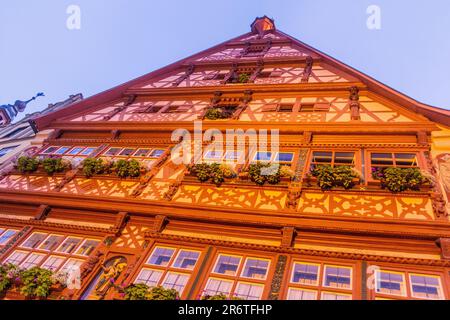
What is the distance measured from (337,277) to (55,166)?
9152mm

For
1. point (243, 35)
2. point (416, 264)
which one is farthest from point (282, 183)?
point (243, 35)

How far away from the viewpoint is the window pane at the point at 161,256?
854cm

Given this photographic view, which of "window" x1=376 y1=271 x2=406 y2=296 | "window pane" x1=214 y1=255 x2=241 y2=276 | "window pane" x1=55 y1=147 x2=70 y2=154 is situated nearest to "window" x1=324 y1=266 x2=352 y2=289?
"window" x1=376 y1=271 x2=406 y2=296

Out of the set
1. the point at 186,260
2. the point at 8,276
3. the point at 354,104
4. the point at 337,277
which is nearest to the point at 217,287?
the point at 186,260

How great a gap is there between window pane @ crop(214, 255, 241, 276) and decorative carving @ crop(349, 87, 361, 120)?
5.98 metres

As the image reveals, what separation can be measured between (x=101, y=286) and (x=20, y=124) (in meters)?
21.0

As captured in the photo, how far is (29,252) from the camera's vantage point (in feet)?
31.2

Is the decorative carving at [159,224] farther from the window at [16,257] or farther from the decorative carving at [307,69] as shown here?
the decorative carving at [307,69]

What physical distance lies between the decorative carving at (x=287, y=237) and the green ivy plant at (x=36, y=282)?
5.08 meters

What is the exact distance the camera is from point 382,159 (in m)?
9.98

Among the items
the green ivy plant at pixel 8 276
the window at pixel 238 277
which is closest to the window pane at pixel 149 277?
the window at pixel 238 277

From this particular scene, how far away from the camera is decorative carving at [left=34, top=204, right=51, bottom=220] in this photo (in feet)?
34.4

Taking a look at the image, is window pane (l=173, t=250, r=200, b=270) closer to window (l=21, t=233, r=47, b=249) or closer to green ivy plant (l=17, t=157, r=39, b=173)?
window (l=21, t=233, r=47, b=249)
